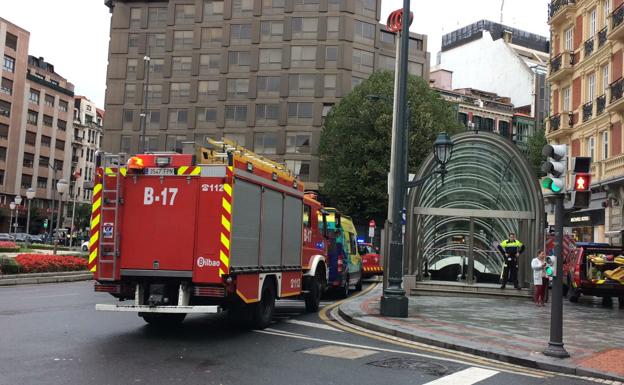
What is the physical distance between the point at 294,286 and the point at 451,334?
10.8ft

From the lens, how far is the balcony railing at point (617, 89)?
2614 cm

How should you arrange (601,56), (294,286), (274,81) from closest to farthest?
(294,286) → (601,56) → (274,81)

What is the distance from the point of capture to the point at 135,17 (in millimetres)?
67938

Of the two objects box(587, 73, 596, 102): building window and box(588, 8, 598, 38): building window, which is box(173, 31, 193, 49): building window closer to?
box(588, 8, 598, 38): building window

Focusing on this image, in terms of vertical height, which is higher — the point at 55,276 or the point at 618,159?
the point at 618,159

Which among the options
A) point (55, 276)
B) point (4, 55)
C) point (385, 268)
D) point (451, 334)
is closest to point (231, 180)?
point (451, 334)

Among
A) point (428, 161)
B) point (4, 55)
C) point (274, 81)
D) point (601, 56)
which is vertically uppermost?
point (4, 55)

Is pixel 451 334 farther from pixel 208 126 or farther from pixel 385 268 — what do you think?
pixel 208 126

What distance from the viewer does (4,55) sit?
76.2 meters

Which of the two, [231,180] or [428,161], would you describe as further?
[428,161]

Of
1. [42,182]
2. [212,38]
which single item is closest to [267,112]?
[212,38]

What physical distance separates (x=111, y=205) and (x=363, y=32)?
182ft

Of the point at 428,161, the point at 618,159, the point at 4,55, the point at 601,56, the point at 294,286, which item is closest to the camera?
the point at 294,286

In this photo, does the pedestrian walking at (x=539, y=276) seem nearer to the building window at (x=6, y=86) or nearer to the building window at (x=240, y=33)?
the building window at (x=240, y=33)
